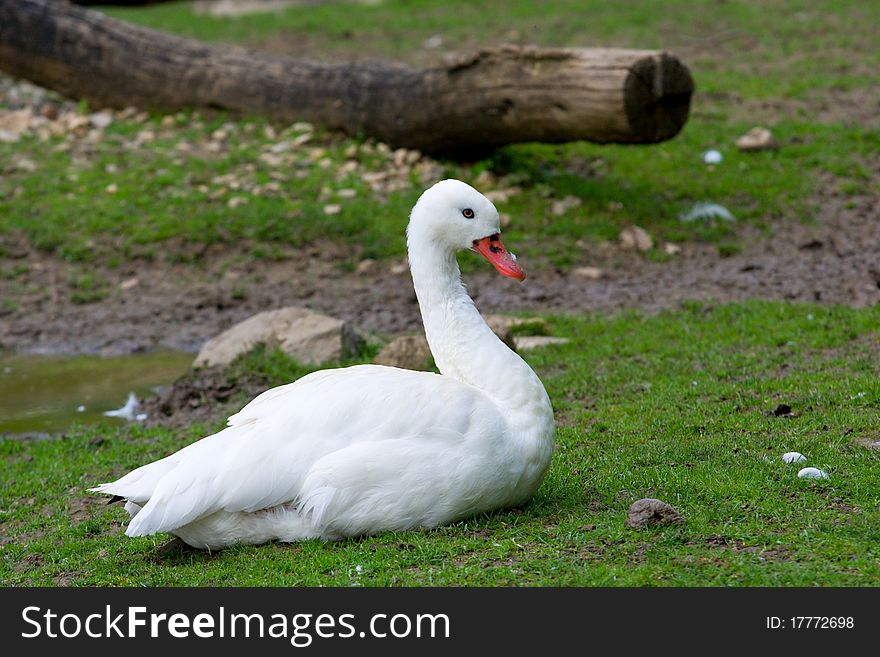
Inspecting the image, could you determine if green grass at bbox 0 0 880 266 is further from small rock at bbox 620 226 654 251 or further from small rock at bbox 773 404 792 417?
small rock at bbox 773 404 792 417

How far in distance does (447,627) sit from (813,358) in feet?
16.3

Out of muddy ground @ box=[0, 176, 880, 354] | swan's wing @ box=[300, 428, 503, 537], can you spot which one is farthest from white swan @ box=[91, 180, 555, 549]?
muddy ground @ box=[0, 176, 880, 354]

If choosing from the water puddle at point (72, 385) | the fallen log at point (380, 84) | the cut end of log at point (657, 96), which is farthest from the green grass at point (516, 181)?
the water puddle at point (72, 385)

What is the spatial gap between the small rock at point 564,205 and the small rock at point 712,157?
1811 mm

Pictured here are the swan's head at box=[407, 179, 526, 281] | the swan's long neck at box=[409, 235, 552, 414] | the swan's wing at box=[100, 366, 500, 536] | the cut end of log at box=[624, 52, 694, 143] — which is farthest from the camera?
the cut end of log at box=[624, 52, 694, 143]

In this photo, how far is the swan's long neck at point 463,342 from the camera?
6.21m

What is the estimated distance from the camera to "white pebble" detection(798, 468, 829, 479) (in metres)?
6.33

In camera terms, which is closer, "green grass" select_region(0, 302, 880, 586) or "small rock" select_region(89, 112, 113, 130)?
"green grass" select_region(0, 302, 880, 586)

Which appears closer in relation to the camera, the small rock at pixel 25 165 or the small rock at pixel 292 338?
the small rock at pixel 292 338

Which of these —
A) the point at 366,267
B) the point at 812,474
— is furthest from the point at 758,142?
the point at 812,474

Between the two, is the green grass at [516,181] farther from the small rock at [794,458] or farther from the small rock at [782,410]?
the small rock at [794,458]

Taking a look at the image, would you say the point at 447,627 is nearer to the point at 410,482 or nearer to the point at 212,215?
the point at 410,482

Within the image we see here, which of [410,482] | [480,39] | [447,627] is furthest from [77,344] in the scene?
[480,39]

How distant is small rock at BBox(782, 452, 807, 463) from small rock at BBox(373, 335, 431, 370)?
10.2ft
